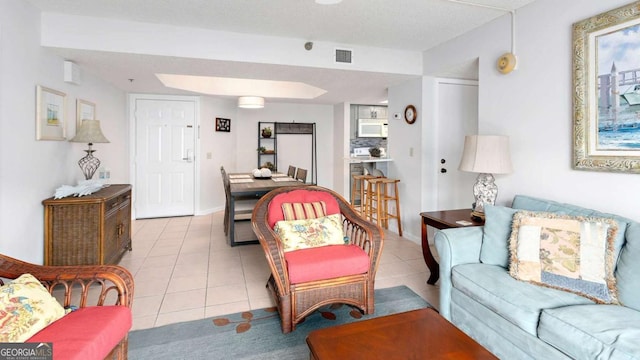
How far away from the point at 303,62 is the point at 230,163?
3.50 metres

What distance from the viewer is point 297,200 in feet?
8.79

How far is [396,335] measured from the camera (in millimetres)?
1409

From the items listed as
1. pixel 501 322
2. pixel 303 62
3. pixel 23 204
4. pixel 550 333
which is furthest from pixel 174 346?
pixel 303 62

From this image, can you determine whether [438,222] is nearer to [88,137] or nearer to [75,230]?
[75,230]

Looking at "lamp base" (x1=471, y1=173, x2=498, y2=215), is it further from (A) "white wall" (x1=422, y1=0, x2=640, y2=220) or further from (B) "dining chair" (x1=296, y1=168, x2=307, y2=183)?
(B) "dining chair" (x1=296, y1=168, x2=307, y2=183)

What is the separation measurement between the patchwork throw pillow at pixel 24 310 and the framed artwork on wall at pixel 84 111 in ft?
8.47

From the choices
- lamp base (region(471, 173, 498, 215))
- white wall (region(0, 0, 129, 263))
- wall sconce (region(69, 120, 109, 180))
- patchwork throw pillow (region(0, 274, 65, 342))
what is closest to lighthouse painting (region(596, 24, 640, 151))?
lamp base (region(471, 173, 498, 215))

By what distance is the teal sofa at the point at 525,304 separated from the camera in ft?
4.49

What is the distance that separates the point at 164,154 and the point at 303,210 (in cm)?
398

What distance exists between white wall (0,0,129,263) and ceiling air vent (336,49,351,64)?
2758mm

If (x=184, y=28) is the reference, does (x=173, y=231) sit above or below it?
below

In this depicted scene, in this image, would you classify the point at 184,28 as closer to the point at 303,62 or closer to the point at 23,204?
the point at 303,62

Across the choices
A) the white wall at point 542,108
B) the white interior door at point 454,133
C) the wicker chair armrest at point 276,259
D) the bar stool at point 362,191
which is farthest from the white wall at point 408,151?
the wicker chair armrest at point 276,259

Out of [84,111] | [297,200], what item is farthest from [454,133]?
[84,111]
